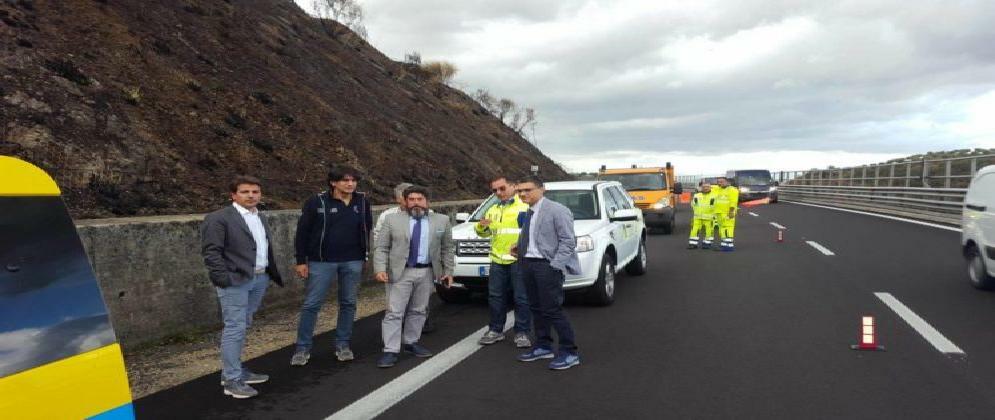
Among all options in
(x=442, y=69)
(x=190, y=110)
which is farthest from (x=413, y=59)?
(x=190, y=110)

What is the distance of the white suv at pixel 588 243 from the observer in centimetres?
789

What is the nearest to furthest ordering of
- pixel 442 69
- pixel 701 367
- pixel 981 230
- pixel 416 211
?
pixel 701 367 → pixel 416 211 → pixel 981 230 → pixel 442 69

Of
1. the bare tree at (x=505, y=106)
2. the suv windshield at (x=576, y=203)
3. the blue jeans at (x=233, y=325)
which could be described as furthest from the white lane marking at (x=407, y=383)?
the bare tree at (x=505, y=106)

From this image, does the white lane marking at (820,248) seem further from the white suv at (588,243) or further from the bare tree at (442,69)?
the bare tree at (442,69)

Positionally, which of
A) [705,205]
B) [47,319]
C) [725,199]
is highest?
[47,319]

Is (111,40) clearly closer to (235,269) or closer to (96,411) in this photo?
(235,269)

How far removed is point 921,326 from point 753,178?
33402 millimetres

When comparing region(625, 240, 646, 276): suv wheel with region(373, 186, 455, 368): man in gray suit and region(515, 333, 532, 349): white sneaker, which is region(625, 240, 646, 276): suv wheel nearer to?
region(515, 333, 532, 349): white sneaker

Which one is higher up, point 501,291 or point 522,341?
point 501,291

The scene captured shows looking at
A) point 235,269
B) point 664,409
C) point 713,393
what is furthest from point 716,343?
point 235,269

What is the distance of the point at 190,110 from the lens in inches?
699

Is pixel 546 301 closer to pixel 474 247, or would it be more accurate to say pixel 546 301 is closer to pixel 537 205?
pixel 537 205

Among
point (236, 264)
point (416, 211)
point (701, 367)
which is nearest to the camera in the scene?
point (236, 264)

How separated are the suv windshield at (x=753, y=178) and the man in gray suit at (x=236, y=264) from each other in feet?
119
